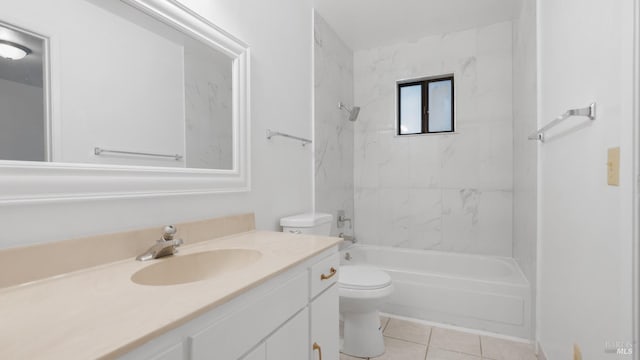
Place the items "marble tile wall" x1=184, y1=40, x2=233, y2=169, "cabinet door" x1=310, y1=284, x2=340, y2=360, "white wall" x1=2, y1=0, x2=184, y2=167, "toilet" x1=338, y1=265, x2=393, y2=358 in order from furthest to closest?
"toilet" x1=338, y1=265, x2=393, y2=358 → "marble tile wall" x1=184, y1=40, x2=233, y2=169 → "cabinet door" x1=310, y1=284, x2=340, y2=360 → "white wall" x1=2, y1=0, x2=184, y2=167

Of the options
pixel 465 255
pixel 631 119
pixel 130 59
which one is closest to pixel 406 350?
pixel 465 255

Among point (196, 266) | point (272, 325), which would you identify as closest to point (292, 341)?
point (272, 325)

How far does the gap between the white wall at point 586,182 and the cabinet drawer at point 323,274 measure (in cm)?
89

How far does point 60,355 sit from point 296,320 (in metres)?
0.65

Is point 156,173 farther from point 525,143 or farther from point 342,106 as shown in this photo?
point 525,143

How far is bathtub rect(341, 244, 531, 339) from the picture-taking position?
1.96 m

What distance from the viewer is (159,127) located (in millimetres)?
1159

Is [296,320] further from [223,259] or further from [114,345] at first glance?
[114,345]

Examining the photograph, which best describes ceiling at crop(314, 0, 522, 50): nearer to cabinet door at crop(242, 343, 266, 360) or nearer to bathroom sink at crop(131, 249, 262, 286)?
bathroom sink at crop(131, 249, 262, 286)

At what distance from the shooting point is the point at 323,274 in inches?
46.1

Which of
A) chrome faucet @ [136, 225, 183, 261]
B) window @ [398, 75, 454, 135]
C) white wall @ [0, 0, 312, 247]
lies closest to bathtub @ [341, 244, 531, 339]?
white wall @ [0, 0, 312, 247]

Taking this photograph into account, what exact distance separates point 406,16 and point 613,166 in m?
2.19

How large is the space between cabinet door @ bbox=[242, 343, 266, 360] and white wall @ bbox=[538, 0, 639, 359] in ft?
3.17

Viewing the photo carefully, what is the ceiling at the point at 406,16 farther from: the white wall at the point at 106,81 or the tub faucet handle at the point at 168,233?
the tub faucet handle at the point at 168,233
